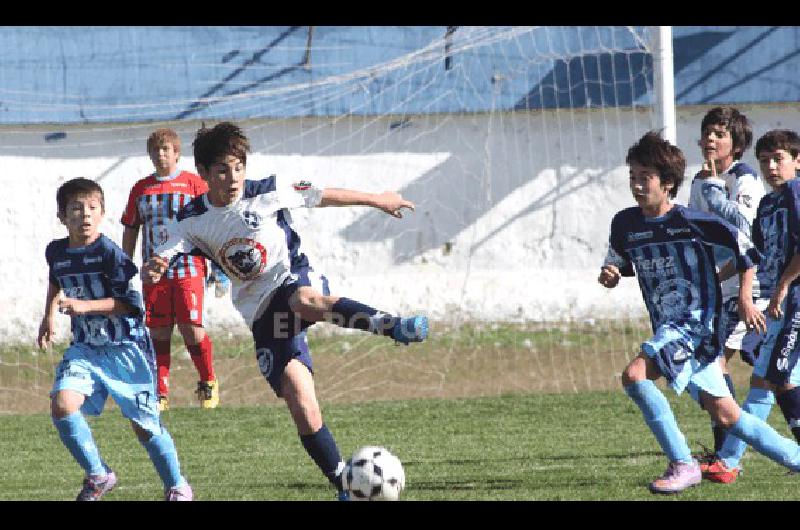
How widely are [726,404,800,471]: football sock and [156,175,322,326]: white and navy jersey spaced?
2.07m

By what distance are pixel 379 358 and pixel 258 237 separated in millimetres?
6837

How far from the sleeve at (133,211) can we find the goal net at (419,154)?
14.5 feet

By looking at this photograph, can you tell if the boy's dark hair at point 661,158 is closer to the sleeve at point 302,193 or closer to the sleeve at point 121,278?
the sleeve at point 302,193

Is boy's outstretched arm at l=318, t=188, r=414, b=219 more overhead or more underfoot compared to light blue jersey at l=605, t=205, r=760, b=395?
more overhead

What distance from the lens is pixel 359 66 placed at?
49.4 ft

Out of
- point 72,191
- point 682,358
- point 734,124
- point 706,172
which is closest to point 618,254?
point 682,358

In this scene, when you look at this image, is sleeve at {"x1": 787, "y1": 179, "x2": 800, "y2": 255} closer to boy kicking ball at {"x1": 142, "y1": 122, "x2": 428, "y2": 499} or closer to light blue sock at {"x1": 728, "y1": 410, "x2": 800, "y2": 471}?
light blue sock at {"x1": 728, "y1": 410, "x2": 800, "y2": 471}

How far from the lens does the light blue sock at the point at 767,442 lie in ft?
19.1

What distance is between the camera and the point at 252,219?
19.3ft

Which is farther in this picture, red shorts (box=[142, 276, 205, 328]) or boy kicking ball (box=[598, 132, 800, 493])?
red shorts (box=[142, 276, 205, 328])

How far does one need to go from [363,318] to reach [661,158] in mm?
1498

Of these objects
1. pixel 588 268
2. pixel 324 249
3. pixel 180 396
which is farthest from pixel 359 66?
pixel 180 396

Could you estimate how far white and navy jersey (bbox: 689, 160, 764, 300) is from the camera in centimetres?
663

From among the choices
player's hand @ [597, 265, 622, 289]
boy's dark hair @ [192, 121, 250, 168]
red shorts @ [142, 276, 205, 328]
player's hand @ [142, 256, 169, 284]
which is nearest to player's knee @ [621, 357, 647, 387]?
player's hand @ [597, 265, 622, 289]
